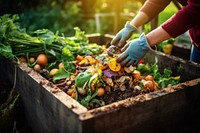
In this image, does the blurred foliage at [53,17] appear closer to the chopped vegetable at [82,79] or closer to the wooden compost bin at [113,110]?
the wooden compost bin at [113,110]

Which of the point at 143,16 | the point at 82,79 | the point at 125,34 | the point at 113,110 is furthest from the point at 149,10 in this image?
the point at 113,110

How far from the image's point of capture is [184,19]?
2312 mm

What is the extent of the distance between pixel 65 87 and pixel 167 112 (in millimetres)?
962

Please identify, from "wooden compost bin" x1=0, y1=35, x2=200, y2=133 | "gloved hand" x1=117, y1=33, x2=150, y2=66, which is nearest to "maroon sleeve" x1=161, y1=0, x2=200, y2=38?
"gloved hand" x1=117, y1=33, x2=150, y2=66

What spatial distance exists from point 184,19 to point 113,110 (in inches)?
39.5

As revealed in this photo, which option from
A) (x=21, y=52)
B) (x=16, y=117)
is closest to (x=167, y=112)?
(x=16, y=117)

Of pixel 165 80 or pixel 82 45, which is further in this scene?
pixel 82 45

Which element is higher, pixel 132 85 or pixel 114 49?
pixel 114 49

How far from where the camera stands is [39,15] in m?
7.24

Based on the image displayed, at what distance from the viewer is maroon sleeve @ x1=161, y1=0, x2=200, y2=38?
2262 millimetres

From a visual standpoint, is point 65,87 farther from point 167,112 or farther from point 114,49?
point 167,112

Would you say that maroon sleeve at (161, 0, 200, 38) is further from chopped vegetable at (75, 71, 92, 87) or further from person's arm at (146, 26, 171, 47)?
chopped vegetable at (75, 71, 92, 87)

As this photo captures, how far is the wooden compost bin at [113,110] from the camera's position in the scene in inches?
75.1

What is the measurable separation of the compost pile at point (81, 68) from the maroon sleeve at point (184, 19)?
528 millimetres
